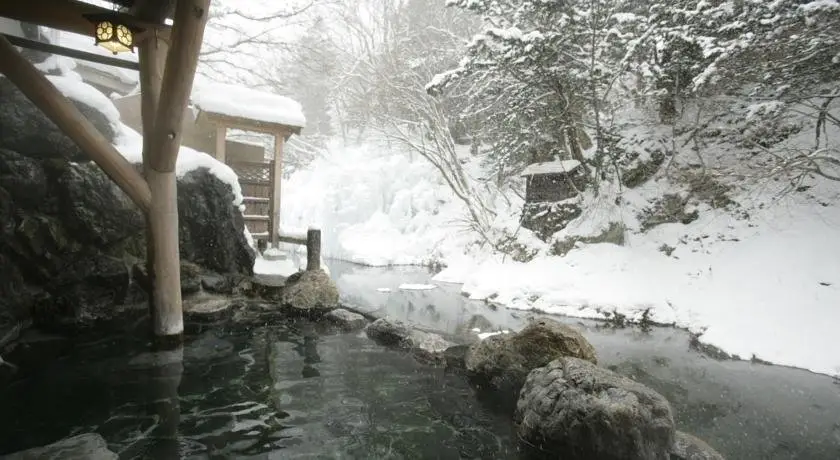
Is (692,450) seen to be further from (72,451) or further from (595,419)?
(72,451)

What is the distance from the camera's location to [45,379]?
4.53 m

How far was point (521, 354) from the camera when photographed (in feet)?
17.5

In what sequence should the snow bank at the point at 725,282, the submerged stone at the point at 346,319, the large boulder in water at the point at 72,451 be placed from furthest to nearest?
the submerged stone at the point at 346,319
the snow bank at the point at 725,282
the large boulder in water at the point at 72,451

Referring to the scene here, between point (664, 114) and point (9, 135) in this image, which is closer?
point (9, 135)

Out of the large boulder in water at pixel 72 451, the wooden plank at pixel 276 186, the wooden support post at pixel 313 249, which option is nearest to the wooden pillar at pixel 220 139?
the wooden plank at pixel 276 186

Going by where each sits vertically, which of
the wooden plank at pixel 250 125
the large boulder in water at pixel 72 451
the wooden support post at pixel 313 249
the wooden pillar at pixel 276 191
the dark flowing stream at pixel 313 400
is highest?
the wooden plank at pixel 250 125

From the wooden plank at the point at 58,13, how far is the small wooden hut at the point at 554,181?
10.4 metres

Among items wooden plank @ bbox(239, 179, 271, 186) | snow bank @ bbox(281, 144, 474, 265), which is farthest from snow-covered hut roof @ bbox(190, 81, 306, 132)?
snow bank @ bbox(281, 144, 474, 265)

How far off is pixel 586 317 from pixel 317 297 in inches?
A: 230

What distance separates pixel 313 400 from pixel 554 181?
416 inches

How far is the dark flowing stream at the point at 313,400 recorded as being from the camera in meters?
A: 3.62

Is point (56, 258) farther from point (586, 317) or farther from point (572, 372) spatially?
point (586, 317)

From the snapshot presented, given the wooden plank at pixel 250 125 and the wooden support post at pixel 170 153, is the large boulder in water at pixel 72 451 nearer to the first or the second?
the wooden support post at pixel 170 153

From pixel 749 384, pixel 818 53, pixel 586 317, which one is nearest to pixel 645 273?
pixel 586 317
